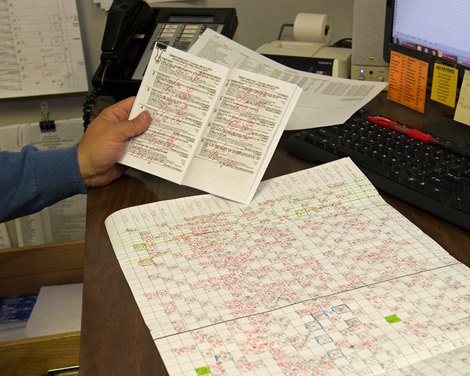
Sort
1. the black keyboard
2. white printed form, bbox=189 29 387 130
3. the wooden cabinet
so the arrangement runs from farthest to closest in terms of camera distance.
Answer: the wooden cabinet < white printed form, bbox=189 29 387 130 < the black keyboard

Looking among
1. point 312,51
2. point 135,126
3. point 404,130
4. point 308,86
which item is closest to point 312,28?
point 312,51

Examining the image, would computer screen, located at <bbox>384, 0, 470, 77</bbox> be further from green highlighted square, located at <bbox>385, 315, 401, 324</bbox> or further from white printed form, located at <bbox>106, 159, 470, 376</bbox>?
green highlighted square, located at <bbox>385, 315, 401, 324</bbox>

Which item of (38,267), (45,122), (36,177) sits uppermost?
(36,177)

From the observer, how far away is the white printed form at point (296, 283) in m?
0.61

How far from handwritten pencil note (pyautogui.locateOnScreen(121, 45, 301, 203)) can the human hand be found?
0.06ft

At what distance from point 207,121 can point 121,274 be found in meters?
0.29

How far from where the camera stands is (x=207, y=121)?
Result: 0.96m

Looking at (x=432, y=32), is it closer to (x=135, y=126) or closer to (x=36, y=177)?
(x=135, y=126)

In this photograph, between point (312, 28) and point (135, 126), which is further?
point (312, 28)

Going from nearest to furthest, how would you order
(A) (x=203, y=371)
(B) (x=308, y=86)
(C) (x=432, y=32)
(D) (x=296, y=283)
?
(A) (x=203, y=371), (D) (x=296, y=283), (C) (x=432, y=32), (B) (x=308, y=86)

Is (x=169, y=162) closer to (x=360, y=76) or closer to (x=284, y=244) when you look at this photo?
(x=284, y=244)

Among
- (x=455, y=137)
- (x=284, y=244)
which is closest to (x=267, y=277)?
(x=284, y=244)

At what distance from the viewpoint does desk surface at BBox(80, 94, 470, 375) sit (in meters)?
0.63

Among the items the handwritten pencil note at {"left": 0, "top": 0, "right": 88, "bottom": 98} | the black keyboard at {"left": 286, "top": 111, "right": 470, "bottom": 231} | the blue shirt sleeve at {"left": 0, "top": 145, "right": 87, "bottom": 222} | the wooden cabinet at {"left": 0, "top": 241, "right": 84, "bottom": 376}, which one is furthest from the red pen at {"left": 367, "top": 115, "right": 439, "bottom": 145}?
the handwritten pencil note at {"left": 0, "top": 0, "right": 88, "bottom": 98}
